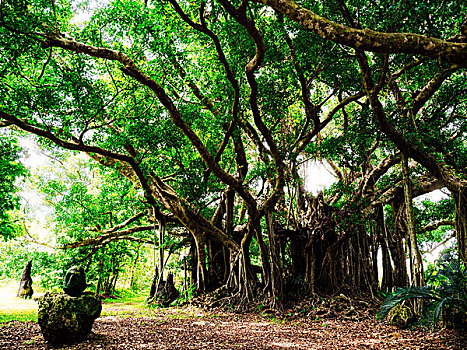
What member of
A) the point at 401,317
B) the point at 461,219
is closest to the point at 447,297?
the point at 401,317

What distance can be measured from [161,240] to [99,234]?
2283mm

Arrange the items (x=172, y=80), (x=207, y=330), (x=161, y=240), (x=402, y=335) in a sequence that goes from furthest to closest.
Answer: (x=161, y=240), (x=172, y=80), (x=207, y=330), (x=402, y=335)

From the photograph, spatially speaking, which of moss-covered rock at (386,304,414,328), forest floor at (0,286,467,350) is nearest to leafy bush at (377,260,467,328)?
forest floor at (0,286,467,350)

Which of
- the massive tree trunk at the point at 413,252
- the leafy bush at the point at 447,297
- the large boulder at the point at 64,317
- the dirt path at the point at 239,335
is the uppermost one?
the massive tree trunk at the point at 413,252

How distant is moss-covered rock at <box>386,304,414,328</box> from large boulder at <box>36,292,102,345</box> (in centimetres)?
471

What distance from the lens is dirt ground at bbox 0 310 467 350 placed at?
375 cm

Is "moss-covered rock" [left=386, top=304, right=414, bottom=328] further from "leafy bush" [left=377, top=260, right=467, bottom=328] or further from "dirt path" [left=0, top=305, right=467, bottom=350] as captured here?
"leafy bush" [left=377, top=260, right=467, bottom=328]

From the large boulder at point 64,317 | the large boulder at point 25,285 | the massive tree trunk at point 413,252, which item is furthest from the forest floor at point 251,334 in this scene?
the large boulder at point 25,285

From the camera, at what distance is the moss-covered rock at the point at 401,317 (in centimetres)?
498

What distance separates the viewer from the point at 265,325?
5.74m

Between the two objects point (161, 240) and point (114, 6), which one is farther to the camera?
point (161, 240)

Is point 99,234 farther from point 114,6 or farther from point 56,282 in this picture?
point 114,6

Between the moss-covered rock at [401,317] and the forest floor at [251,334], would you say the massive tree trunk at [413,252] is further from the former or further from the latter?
the forest floor at [251,334]

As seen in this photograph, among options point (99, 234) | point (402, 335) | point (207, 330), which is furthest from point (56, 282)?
point (402, 335)
